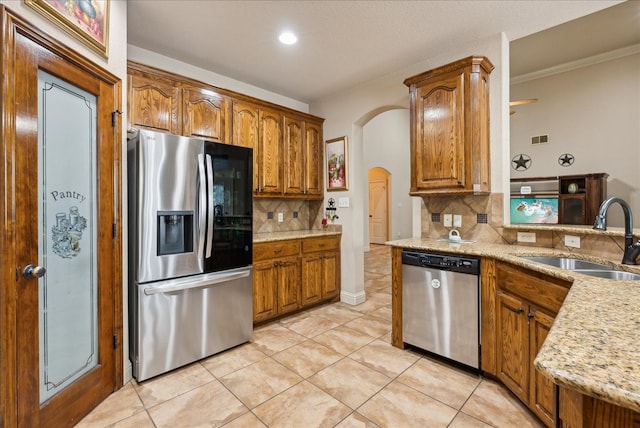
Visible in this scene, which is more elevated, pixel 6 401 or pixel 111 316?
pixel 111 316

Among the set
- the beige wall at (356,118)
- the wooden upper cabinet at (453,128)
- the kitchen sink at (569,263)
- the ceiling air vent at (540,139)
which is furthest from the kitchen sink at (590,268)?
the ceiling air vent at (540,139)

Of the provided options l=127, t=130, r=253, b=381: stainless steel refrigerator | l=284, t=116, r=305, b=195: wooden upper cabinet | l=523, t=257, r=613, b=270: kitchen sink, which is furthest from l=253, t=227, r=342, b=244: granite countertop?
l=523, t=257, r=613, b=270: kitchen sink

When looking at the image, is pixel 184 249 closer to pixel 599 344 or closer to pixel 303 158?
pixel 303 158

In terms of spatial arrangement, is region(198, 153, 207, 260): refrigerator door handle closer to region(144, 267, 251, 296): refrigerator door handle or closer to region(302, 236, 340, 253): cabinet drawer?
region(144, 267, 251, 296): refrigerator door handle

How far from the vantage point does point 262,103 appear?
3412 millimetres

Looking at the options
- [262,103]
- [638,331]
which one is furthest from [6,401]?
[262,103]

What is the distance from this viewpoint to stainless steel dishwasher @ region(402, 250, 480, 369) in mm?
2178

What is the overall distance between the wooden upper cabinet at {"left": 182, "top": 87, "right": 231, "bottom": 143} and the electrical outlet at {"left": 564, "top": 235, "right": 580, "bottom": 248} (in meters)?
3.11

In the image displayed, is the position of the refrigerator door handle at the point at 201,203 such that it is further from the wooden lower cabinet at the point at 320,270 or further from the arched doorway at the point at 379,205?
the arched doorway at the point at 379,205

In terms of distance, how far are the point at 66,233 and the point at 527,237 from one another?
10.6ft

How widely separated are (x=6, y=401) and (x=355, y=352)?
214 cm

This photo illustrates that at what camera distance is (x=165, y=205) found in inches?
85.6

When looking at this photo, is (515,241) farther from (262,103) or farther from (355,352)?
(262,103)

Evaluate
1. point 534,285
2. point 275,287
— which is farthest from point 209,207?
point 534,285
